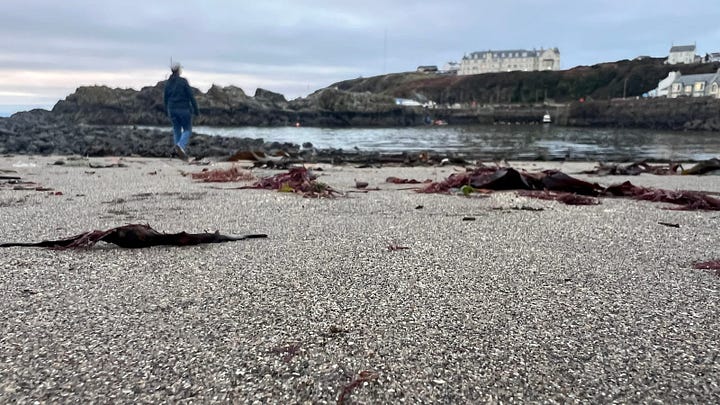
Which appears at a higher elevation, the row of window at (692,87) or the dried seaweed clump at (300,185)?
the row of window at (692,87)

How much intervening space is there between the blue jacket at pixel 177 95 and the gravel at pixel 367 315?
24.9 ft

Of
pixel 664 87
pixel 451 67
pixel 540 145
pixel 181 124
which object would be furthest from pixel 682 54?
pixel 181 124

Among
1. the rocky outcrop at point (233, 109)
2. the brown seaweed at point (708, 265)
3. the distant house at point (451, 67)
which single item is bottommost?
the brown seaweed at point (708, 265)

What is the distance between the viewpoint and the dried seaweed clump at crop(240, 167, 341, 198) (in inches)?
179

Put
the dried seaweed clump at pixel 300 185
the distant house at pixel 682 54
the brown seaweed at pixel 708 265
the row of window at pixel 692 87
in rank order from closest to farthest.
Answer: the brown seaweed at pixel 708 265
the dried seaweed clump at pixel 300 185
the row of window at pixel 692 87
the distant house at pixel 682 54

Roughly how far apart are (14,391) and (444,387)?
1043mm

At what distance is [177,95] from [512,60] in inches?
4941

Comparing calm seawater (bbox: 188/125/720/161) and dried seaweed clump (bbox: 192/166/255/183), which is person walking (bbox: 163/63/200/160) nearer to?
dried seaweed clump (bbox: 192/166/255/183)

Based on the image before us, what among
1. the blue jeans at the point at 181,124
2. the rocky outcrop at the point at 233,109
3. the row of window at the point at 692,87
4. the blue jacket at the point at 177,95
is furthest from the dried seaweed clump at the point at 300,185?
the row of window at the point at 692,87

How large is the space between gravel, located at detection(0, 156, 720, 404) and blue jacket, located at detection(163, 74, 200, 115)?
299 inches

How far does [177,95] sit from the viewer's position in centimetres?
1018

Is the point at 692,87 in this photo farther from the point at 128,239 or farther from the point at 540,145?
the point at 128,239

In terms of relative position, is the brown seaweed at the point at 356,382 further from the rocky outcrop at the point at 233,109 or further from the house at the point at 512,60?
the house at the point at 512,60

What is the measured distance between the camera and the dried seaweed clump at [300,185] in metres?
4.54
